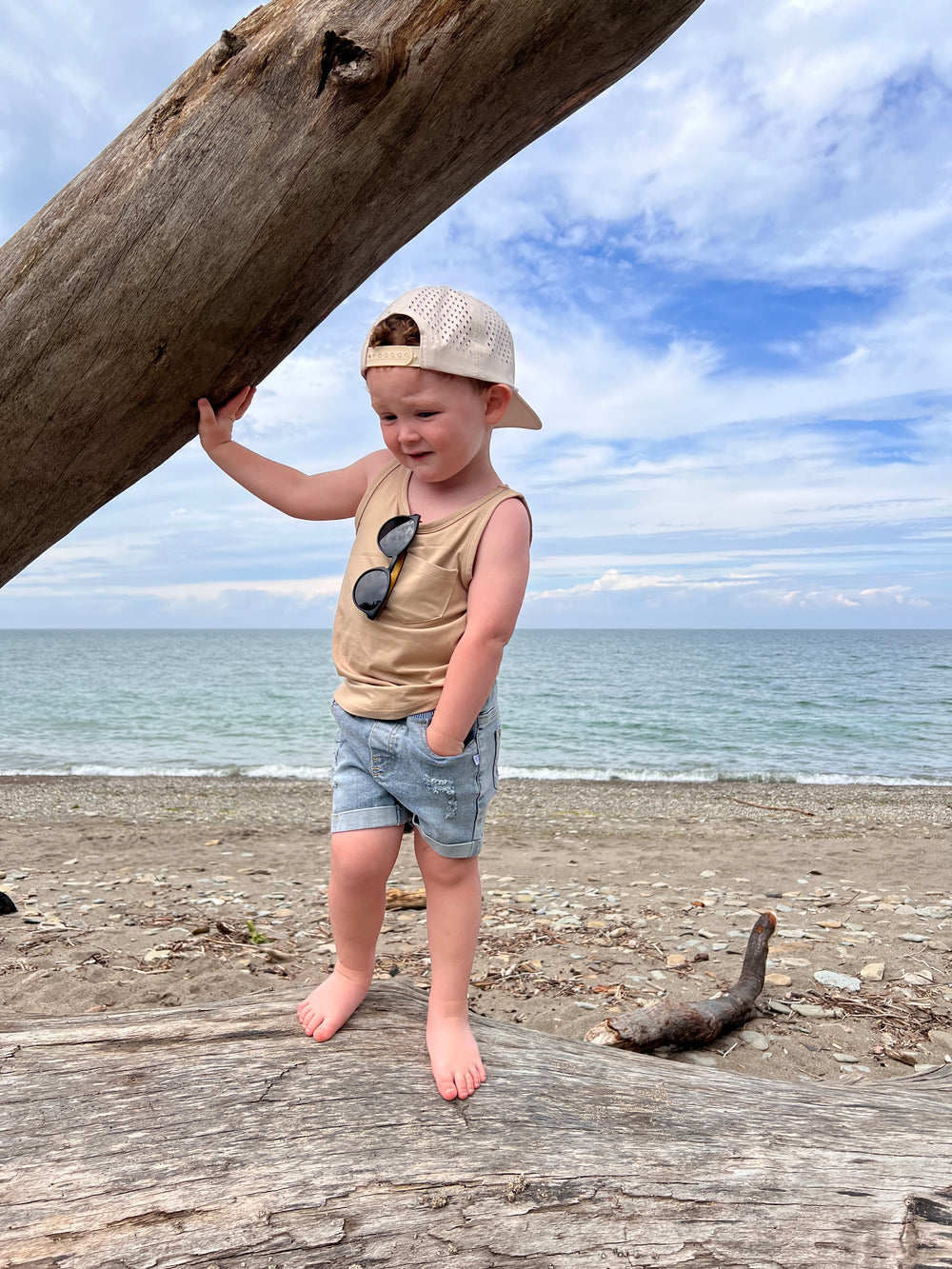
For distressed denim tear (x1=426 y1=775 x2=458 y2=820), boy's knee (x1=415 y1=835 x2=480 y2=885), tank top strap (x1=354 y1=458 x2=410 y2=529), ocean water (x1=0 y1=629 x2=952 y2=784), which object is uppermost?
tank top strap (x1=354 y1=458 x2=410 y2=529)

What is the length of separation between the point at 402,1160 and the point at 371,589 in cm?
151

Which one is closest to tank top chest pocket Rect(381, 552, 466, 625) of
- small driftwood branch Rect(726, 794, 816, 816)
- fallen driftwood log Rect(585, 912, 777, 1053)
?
fallen driftwood log Rect(585, 912, 777, 1053)

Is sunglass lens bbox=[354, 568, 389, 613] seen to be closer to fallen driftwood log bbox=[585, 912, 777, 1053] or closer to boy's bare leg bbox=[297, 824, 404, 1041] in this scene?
boy's bare leg bbox=[297, 824, 404, 1041]

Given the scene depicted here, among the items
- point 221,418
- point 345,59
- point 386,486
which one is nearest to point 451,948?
point 386,486

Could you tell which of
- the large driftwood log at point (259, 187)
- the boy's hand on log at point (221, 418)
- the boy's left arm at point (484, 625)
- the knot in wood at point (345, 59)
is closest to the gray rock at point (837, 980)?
the boy's left arm at point (484, 625)

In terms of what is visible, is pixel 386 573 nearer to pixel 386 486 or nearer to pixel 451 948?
pixel 386 486

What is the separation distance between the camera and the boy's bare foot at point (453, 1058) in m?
→ 2.39

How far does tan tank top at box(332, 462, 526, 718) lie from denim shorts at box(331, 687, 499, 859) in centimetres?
7

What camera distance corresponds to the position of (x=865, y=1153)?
2.40m

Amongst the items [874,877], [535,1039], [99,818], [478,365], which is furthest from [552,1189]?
[99,818]

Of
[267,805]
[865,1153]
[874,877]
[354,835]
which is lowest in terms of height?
[267,805]

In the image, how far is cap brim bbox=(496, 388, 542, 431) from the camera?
2.52m

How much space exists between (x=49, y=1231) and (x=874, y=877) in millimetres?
7375

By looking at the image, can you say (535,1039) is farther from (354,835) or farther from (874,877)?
(874,877)
